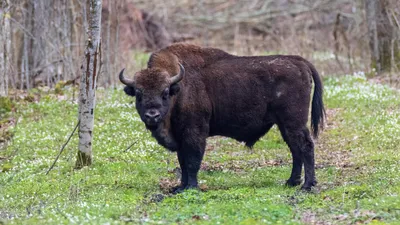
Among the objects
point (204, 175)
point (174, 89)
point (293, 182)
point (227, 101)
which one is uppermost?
point (174, 89)

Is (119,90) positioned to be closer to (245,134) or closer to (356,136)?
(356,136)

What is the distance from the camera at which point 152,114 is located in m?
12.0

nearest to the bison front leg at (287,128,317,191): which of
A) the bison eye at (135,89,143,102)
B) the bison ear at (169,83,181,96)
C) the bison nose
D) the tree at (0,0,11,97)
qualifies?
the bison ear at (169,83,181,96)

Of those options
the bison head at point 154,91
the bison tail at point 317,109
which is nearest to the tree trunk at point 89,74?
the bison head at point 154,91

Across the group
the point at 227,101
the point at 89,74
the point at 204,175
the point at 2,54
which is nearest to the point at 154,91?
the point at 227,101

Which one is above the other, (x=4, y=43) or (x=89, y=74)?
(x=4, y=43)

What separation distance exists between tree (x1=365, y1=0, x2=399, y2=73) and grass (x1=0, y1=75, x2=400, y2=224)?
5.06m

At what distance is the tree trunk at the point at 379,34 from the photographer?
27.2 metres

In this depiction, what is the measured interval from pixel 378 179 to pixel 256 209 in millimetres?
3476

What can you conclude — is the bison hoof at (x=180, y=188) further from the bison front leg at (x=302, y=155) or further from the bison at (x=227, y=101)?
the bison front leg at (x=302, y=155)

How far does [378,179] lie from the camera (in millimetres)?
12328

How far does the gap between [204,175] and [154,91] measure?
2624 mm

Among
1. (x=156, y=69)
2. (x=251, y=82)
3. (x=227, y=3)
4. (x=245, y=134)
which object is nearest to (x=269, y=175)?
(x=245, y=134)

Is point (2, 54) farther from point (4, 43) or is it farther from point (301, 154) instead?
point (301, 154)
